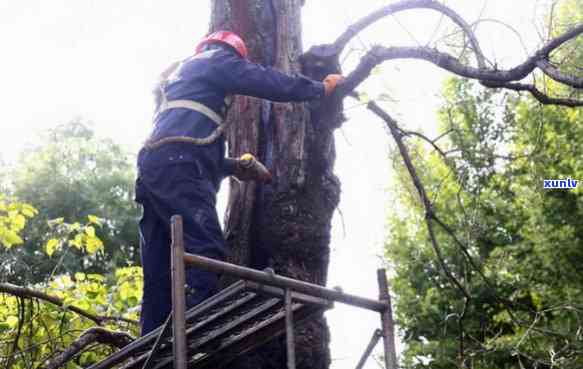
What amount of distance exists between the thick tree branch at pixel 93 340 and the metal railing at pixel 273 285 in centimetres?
111

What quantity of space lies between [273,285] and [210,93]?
1733mm

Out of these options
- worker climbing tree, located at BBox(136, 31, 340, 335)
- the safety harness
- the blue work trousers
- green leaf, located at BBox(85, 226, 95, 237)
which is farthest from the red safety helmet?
green leaf, located at BBox(85, 226, 95, 237)

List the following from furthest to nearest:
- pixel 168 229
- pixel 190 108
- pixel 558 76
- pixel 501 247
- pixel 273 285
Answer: pixel 501 247 < pixel 190 108 < pixel 168 229 < pixel 558 76 < pixel 273 285

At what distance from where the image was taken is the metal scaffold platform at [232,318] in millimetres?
3098

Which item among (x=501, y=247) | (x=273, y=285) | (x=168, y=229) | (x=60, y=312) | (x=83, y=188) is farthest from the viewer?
(x=83, y=188)

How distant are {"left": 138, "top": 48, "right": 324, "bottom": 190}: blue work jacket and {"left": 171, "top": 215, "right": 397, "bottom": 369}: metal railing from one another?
131cm

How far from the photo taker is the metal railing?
3.04 meters

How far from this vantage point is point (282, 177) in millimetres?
4918

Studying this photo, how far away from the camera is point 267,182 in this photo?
494 cm

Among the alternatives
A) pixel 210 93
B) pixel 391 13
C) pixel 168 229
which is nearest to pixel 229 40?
pixel 210 93

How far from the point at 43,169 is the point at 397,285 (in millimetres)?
9743

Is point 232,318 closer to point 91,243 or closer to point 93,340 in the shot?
point 93,340

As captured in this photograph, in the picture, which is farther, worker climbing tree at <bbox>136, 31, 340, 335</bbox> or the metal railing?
worker climbing tree at <bbox>136, 31, 340, 335</bbox>

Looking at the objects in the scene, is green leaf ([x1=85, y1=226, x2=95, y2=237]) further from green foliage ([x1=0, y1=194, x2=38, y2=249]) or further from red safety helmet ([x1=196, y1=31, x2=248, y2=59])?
red safety helmet ([x1=196, y1=31, x2=248, y2=59])
